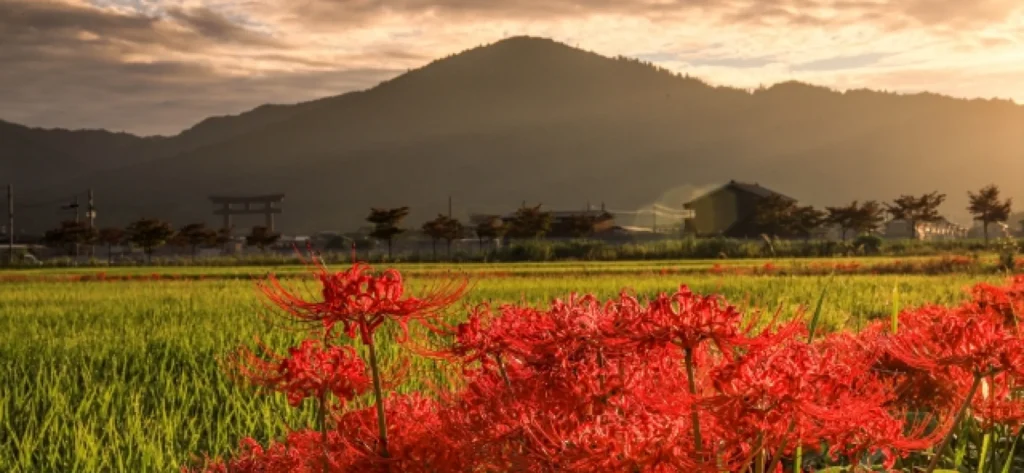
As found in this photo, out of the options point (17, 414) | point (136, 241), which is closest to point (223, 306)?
point (17, 414)

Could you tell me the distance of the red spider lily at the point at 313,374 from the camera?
202 cm

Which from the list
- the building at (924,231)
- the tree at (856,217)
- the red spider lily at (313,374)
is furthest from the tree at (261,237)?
the red spider lily at (313,374)

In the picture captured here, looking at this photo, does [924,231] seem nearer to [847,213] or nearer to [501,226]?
[847,213]

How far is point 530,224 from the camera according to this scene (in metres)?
69.5

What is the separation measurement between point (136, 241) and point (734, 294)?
60255 millimetres

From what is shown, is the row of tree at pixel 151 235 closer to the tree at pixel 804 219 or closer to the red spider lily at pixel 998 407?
the tree at pixel 804 219

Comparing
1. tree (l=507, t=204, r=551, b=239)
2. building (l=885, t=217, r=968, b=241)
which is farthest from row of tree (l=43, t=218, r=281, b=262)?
building (l=885, t=217, r=968, b=241)

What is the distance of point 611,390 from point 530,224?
6779 cm

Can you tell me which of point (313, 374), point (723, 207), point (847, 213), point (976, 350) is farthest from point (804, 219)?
point (313, 374)

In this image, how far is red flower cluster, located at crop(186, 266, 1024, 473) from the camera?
150 centimetres

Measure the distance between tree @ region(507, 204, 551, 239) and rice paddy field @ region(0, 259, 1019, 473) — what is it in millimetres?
53282

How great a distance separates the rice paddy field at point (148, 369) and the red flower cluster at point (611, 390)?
0.46 ft

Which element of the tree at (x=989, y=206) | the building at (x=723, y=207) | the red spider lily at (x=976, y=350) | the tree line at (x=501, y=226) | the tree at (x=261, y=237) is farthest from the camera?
the building at (x=723, y=207)

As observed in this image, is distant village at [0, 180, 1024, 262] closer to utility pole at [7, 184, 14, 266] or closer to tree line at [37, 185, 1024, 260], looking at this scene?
tree line at [37, 185, 1024, 260]
